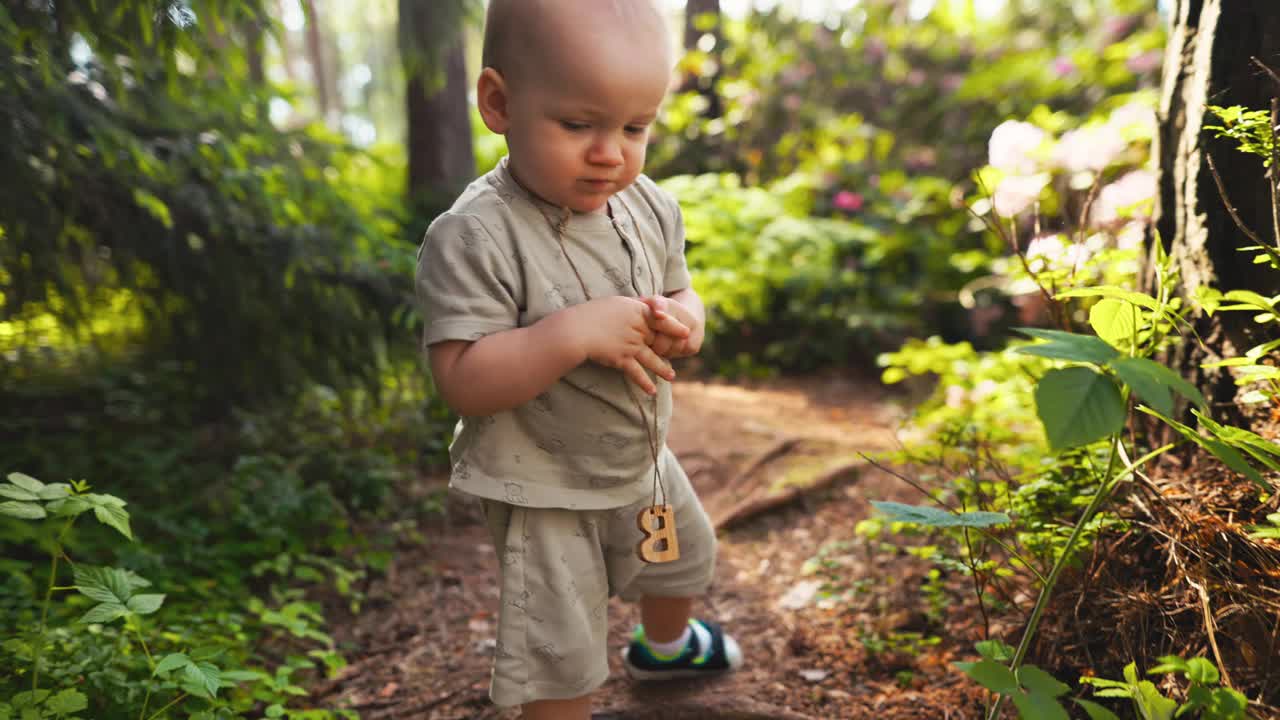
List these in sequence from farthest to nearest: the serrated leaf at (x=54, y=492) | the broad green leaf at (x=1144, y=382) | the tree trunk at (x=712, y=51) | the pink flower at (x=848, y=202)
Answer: the tree trunk at (x=712, y=51) → the pink flower at (x=848, y=202) → the serrated leaf at (x=54, y=492) → the broad green leaf at (x=1144, y=382)

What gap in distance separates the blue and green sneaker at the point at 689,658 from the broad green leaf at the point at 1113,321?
1299mm

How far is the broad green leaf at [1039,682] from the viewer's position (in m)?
1.11

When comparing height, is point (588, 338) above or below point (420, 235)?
below

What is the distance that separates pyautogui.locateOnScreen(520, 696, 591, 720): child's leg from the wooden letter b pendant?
13.7 inches

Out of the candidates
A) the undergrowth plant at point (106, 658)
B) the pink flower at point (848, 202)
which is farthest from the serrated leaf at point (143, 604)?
the pink flower at point (848, 202)

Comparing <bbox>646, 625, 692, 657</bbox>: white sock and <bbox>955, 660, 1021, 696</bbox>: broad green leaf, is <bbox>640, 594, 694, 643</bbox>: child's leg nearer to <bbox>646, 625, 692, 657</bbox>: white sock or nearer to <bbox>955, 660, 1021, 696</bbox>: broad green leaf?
<bbox>646, 625, 692, 657</bbox>: white sock

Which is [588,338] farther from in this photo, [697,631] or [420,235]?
[420,235]

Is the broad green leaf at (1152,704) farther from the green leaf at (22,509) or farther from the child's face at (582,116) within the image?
the green leaf at (22,509)

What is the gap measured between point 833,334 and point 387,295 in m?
3.70

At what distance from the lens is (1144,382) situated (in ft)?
2.99

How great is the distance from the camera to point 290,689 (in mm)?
1879

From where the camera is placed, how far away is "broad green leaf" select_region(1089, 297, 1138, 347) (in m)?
1.20

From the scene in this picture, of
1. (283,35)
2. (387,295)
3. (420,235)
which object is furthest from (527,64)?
(420,235)

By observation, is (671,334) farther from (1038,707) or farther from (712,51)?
(712,51)
